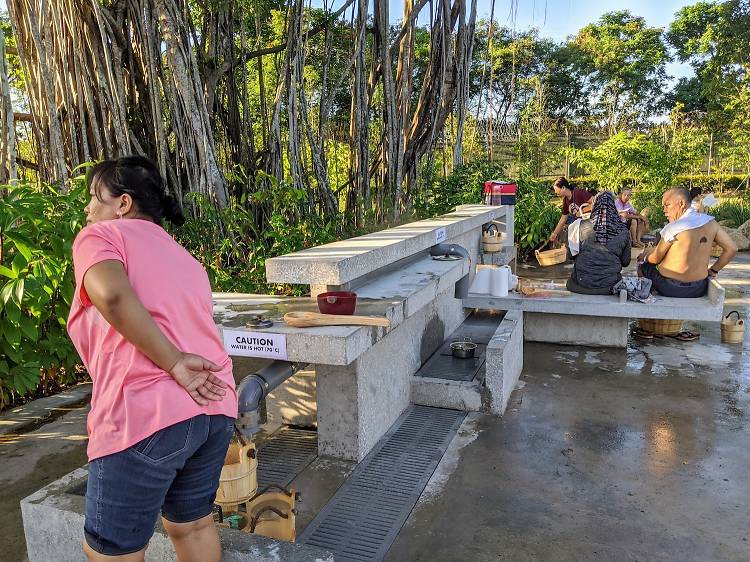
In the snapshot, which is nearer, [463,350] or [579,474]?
[579,474]

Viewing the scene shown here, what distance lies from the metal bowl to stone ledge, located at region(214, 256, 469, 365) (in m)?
0.55

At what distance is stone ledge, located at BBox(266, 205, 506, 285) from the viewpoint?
305 centimetres

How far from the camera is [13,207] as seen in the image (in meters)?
3.53

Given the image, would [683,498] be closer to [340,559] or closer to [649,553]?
[649,553]

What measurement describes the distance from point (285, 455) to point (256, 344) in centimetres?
85

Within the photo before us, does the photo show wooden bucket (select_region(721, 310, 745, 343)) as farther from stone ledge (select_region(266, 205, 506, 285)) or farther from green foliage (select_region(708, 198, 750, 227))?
green foliage (select_region(708, 198, 750, 227))

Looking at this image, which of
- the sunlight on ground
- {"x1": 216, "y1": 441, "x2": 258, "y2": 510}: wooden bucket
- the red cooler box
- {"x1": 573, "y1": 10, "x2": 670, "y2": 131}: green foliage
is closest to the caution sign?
{"x1": 216, "y1": 441, "x2": 258, "y2": 510}: wooden bucket

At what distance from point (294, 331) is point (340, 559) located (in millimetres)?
986

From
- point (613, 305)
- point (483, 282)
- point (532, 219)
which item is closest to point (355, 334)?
point (483, 282)

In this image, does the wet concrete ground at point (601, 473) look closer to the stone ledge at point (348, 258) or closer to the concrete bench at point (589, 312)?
the concrete bench at point (589, 312)

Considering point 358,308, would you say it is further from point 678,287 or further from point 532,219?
point 532,219

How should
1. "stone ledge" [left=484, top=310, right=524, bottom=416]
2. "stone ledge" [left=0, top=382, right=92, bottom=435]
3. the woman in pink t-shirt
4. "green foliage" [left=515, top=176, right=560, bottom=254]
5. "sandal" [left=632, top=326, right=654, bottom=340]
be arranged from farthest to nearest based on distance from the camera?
"green foliage" [left=515, top=176, right=560, bottom=254]
"sandal" [left=632, top=326, right=654, bottom=340]
"stone ledge" [left=484, top=310, right=524, bottom=416]
"stone ledge" [left=0, top=382, right=92, bottom=435]
the woman in pink t-shirt

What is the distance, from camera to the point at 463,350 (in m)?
4.49

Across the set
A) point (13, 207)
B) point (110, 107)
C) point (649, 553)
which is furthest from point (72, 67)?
point (649, 553)
